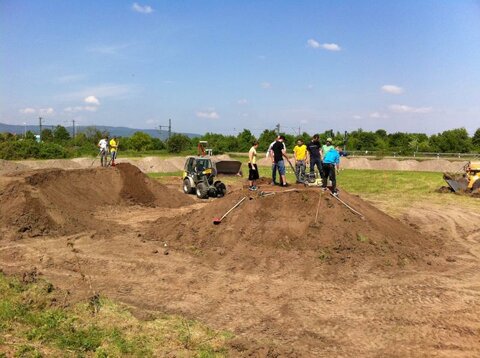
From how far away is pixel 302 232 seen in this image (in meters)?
10.5

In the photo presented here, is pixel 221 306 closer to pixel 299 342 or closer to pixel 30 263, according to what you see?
pixel 299 342

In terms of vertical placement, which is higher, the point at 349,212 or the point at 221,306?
the point at 349,212

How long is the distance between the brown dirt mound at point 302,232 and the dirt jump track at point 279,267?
0.12 ft

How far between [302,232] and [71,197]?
9.89 m

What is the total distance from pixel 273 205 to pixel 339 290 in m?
3.78

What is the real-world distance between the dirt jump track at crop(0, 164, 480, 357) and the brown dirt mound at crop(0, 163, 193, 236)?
0.07m

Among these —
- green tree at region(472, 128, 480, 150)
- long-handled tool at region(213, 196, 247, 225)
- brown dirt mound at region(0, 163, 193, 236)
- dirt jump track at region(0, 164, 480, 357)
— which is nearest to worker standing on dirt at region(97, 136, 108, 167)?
brown dirt mound at region(0, 163, 193, 236)

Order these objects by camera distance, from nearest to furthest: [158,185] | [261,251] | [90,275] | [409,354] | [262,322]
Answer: [409,354], [262,322], [90,275], [261,251], [158,185]

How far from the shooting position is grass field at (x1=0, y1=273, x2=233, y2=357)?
17.9ft

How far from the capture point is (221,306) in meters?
7.15

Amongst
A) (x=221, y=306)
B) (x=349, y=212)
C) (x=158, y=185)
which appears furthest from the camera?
(x=158, y=185)

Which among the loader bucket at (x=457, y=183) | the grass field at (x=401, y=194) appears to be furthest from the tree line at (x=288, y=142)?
the loader bucket at (x=457, y=183)

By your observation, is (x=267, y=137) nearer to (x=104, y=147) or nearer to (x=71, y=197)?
(x=104, y=147)

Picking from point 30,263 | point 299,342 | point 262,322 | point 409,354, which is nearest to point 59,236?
point 30,263
